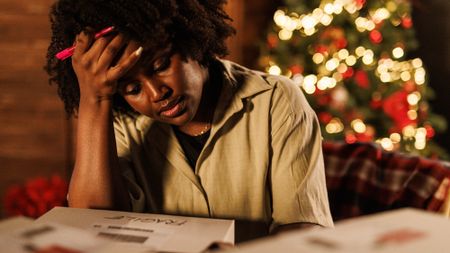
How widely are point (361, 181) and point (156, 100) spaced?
2.72ft

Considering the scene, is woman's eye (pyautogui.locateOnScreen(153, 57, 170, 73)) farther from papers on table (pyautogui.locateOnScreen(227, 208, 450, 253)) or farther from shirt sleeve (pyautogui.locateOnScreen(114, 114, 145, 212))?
papers on table (pyautogui.locateOnScreen(227, 208, 450, 253))

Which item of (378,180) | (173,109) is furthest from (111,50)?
(378,180)

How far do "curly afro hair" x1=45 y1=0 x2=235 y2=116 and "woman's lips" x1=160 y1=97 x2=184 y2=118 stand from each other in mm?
102

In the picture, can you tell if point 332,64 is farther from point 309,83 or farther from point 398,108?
point 398,108

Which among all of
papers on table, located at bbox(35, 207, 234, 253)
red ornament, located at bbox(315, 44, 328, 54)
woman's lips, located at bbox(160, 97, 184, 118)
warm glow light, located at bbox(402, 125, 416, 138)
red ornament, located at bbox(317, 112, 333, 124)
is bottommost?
warm glow light, located at bbox(402, 125, 416, 138)

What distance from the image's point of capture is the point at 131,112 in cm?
137

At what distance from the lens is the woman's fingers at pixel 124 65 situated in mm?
1074

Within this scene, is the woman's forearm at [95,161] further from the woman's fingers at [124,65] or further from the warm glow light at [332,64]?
the warm glow light at [332,64]

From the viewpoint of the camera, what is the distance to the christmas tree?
3.16 metres

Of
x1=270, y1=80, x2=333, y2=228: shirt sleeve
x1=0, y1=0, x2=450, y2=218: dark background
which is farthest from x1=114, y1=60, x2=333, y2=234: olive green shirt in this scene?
x1=0, y1=0, x2=450, y2=218: dark background

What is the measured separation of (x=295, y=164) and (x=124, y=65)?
394mm

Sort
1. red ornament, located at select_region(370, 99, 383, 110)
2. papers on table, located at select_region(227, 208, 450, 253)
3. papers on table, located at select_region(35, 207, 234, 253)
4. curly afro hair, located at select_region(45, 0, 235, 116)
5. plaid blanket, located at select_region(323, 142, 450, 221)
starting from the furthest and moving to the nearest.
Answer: red ornament, located at select_region(370, 99, 383, 110)
plaid blanket, located at select_region(323, 142, 450, 221)
curly afro hair, located at select_region(45, 0, 235, 116)
papers on table, located at select_region(35, 207, 234, 253)
papers on table, located at select_region(227, 208, 450, 253)

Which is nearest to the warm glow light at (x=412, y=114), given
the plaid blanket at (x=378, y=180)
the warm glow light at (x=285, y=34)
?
the warm glow light at (x=285, y=34)

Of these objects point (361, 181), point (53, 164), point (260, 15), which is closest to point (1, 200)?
point (53, 164)
